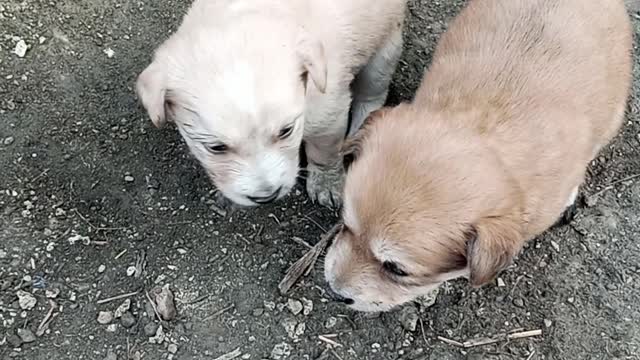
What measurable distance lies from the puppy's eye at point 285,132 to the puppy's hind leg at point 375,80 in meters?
0.82

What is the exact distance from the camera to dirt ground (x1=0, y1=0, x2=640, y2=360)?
4023mm

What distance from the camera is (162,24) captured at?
491 centimetres

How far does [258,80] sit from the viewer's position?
338 cm

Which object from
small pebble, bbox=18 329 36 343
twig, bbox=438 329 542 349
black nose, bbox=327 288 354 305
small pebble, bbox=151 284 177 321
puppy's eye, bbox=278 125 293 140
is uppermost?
puppy's eye, bbox=278 125 293 140

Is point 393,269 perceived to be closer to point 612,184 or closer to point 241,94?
point 241,94

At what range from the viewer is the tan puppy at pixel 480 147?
3.11m

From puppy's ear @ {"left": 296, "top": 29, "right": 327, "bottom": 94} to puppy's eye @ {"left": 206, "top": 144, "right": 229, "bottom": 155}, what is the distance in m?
0.42

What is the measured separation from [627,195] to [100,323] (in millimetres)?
2550

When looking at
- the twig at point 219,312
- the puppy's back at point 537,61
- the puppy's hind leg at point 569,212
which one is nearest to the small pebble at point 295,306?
the twig at point 219,312

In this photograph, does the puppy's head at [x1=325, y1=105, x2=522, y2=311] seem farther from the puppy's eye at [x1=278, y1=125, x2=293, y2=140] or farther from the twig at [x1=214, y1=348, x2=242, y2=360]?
the twig at [x1=214, y1=348, x2=242, y2=360]

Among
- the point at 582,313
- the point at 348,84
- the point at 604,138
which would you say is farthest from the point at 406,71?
the point at 582,313

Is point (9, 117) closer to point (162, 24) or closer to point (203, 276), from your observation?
point (162, 24)

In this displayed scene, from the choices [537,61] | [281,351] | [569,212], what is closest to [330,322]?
[281,351]

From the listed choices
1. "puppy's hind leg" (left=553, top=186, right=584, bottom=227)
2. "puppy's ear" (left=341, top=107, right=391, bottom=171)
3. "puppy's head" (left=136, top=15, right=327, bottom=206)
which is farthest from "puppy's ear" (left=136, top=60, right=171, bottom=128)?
"puppy's hind leg" (left=553, top=186, right=584, bottom=227)
